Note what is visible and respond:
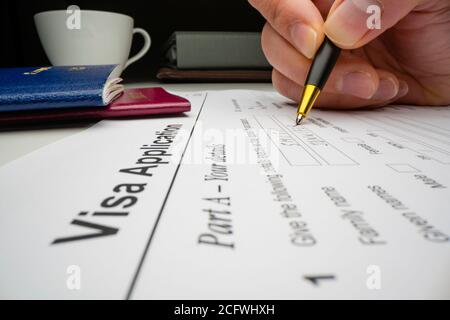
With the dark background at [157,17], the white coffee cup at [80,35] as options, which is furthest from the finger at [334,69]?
the dark background at [157,17]

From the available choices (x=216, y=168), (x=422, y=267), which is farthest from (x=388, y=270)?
(x=216, y=168)

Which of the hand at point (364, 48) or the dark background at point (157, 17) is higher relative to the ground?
the dark background at point (157, 17)

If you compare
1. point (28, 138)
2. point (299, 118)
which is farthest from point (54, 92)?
point (299, 118)

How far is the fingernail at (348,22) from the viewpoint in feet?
0.99

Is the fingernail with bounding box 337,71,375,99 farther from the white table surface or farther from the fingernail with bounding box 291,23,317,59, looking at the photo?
the white table surface

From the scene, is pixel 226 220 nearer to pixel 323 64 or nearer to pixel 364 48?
pixel 323 64

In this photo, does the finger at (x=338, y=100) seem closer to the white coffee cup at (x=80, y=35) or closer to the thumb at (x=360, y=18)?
the thumb at (x=360, y=18)

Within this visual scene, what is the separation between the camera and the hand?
325 millimetres

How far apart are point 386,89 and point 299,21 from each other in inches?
5.5

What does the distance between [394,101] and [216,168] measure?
39 centimetres

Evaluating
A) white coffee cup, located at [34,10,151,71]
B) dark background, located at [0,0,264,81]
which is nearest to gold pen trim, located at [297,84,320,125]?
white coffee cup, located at [34,10,151,71]

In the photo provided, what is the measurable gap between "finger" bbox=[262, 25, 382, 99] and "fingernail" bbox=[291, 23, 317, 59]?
3cm

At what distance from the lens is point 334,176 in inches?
7.3
